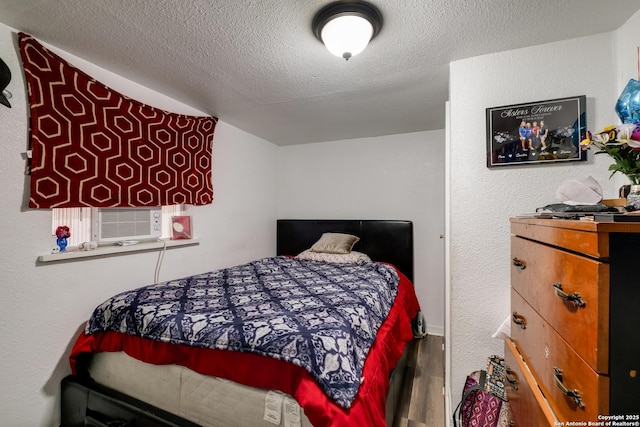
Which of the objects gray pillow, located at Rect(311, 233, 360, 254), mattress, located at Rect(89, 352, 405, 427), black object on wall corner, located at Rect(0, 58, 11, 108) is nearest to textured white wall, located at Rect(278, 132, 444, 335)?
gray pillow, located at Rect(311, 233, 360, 254)

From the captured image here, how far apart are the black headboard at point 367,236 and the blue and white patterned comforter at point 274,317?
0.91 meters

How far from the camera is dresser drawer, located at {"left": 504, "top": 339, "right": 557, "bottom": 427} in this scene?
2.60ft

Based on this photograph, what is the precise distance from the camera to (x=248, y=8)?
1.27 metres

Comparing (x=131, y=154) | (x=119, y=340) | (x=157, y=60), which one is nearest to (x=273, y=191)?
(x=131, y=154)

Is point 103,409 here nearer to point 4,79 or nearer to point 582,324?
point 4,79

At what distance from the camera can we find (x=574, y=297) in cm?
66

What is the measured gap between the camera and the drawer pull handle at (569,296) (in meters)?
0.64

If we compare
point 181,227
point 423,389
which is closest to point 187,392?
point 181,227

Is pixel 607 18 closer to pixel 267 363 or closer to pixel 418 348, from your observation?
pixel 267 363

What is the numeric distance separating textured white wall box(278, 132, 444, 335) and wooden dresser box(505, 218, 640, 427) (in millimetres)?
2267

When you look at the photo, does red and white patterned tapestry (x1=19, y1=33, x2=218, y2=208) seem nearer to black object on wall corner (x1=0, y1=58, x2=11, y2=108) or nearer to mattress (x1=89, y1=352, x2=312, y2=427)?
black object on wall corner (x1=0, y1=58, x2=11, y2=108)

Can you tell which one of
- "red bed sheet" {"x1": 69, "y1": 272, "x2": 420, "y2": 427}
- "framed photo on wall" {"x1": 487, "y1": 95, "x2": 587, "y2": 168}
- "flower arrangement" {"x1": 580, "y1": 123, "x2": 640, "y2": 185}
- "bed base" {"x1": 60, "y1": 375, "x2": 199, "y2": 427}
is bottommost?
"bed base" {"x1": 60, "y1": 375, "x2": 199, "y2": 427}

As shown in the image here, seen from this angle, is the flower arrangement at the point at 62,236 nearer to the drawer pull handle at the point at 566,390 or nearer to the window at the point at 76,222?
the window at the point at 76,222

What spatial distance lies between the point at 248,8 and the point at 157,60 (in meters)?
0.83
